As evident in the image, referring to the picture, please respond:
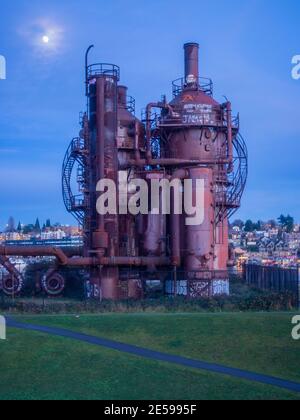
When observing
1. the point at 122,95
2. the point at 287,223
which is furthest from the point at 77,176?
the point at 287,223

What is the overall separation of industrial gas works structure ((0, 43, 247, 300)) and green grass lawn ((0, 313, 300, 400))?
1507cm

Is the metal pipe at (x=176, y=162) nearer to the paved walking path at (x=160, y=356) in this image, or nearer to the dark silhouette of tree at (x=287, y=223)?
the paved walking path at (x=160, y=356)

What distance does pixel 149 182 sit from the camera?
4522 centimetres

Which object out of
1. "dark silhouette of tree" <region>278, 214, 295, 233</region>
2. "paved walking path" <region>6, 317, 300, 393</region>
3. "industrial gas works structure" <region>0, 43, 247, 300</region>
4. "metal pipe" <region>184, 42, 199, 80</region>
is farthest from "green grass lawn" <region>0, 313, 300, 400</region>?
"dark silhouette of tree" <region>278, 214, 295, 233</region>

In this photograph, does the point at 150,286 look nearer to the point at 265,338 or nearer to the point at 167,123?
the point at 167,123

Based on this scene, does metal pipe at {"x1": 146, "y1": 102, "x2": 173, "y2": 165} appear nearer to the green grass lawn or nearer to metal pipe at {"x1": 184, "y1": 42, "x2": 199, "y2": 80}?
metal pipe at {"x1": 184, "y1": 42, "x2": 199, "y2": 80}

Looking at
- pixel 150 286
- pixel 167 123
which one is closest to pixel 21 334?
pixel 150 286

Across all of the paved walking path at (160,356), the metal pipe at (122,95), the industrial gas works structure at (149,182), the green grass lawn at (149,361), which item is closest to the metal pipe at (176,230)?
the industrial gas works structure at (149,182)

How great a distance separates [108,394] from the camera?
60.6ft

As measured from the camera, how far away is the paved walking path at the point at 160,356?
66.1 feet

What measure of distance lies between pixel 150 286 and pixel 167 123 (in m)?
11.3

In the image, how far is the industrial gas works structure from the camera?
1731 inches

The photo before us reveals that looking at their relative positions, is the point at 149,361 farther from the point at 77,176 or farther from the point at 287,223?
the point at 287,223

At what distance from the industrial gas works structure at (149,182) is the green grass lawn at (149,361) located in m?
15.1
